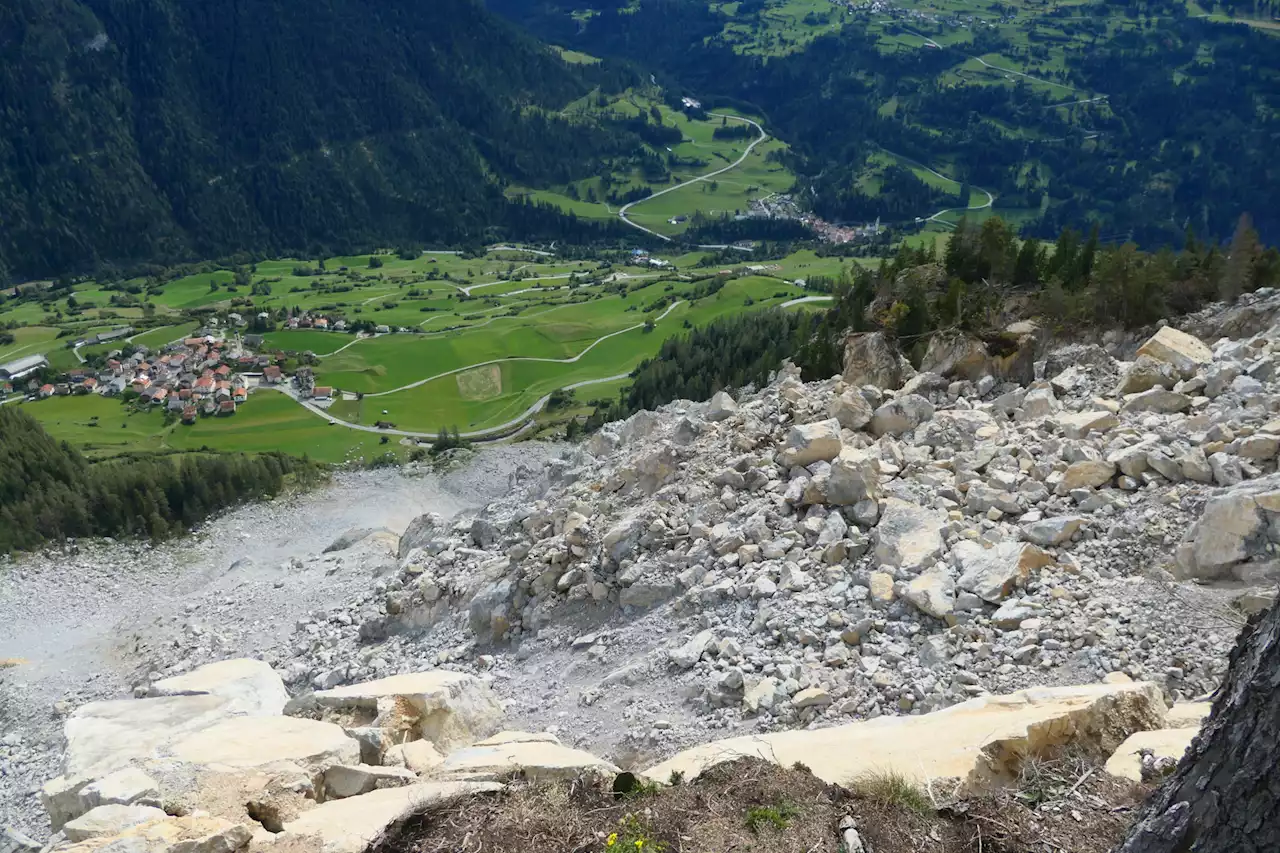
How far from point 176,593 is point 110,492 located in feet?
44.0

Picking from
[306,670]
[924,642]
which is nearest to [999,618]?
[924,642]

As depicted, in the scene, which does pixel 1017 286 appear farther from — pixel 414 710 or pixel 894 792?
pixel 894 792

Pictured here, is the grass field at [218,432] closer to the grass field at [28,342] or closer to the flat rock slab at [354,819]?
the grass field at [28,342]

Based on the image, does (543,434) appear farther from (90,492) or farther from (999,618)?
(999,618)

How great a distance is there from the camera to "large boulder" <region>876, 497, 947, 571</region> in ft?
62.6

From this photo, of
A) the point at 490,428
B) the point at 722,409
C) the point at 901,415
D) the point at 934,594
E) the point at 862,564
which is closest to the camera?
the point at 934,594

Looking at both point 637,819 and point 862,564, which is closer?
point 637,819

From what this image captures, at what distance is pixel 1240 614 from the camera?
15016 mm

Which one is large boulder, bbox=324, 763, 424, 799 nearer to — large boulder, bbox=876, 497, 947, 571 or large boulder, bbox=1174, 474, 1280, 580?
large boulder, bbox=876, 497, 947, 571

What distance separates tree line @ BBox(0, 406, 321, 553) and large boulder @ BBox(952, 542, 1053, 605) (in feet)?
177

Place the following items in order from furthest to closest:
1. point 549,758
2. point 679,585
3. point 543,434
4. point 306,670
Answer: point 543,434
point 306,670
point 679,585
point 549,758

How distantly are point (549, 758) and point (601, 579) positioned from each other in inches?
482

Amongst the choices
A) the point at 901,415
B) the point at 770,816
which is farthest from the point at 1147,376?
the point at 770,816

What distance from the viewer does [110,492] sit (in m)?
57.4
